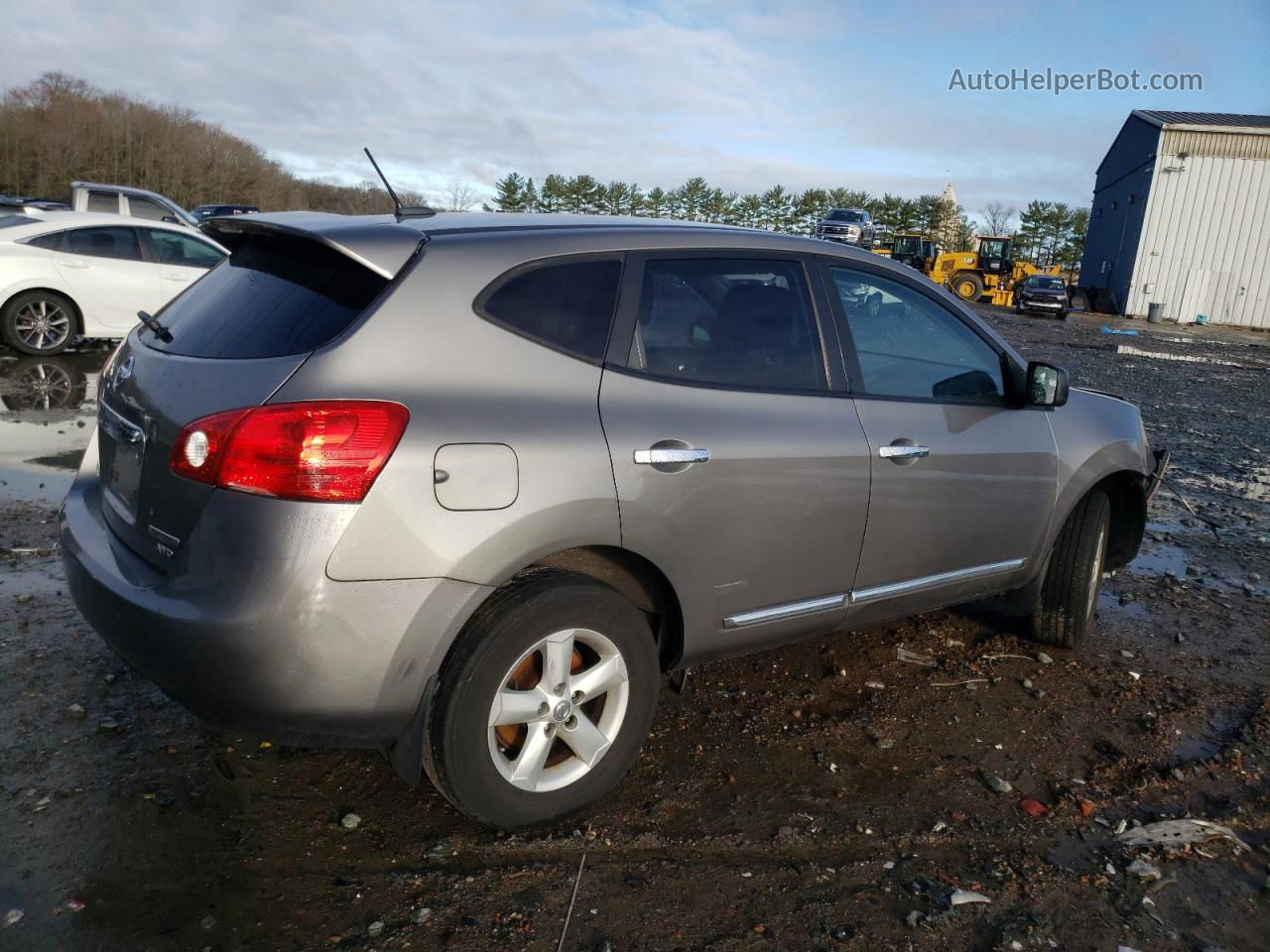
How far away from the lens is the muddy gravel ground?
2523mm

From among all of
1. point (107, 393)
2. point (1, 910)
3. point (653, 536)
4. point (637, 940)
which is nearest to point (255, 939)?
point (1, 910)

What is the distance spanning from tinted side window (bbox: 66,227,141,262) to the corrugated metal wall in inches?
1479

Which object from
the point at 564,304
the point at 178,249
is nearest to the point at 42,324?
the point at 178,249

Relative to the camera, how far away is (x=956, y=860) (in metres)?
2.90

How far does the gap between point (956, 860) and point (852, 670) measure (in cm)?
138

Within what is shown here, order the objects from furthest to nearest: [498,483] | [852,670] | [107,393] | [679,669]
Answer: [852,670], [679,669], [107,393], [498,483]

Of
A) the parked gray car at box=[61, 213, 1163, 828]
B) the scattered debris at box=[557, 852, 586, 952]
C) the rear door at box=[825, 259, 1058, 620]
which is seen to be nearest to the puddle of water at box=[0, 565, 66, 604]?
the parked gray car at box=[61, 213, 1163, 828]

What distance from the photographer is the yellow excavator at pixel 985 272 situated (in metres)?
40.9

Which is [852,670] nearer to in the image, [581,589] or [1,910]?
[581,589]

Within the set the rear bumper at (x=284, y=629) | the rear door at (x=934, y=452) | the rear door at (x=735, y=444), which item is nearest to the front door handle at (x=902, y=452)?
the rear door at (x=934, y=452)

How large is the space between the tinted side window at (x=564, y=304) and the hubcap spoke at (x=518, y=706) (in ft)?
3.22

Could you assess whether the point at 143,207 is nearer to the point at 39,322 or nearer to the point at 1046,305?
the point at 39,322

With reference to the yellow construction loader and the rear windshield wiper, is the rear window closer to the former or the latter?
the rear windshield wiper

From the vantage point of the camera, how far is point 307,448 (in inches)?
92.3
